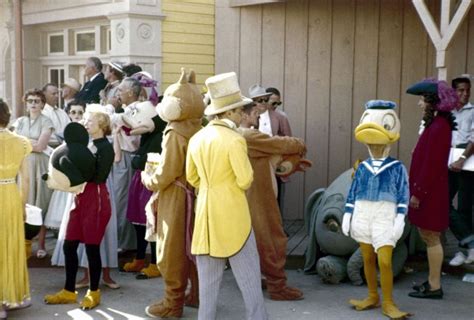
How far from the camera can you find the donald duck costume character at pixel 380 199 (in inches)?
199

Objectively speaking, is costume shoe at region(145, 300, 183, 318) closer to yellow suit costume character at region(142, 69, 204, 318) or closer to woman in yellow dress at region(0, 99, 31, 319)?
yellow suit costume character at region(142, 69, 204, 318)

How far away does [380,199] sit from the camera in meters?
5.06

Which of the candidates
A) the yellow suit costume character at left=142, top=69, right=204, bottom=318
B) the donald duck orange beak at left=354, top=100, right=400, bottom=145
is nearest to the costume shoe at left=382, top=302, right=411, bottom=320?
the donald duck orange beak at left=354, top=100, right=400, bottom=145

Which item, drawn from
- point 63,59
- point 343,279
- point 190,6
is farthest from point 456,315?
point 63,59

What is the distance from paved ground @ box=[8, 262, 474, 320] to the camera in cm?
532

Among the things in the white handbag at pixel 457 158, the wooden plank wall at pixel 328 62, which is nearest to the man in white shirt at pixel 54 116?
the wooden plank wall at pixel 328 62

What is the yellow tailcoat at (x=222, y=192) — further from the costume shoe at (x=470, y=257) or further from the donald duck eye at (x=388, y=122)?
the costume shoe at (x=470, y=257)

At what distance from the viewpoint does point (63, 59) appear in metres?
10.3

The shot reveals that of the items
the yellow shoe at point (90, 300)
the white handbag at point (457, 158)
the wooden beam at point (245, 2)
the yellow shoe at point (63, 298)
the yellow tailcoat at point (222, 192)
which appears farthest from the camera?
the wooden beam at point (245, 2)

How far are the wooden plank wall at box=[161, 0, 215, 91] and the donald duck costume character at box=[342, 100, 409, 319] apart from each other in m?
3.86

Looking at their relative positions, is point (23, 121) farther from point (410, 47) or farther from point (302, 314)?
point (410, 47)

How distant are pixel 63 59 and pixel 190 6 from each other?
2.67 meters

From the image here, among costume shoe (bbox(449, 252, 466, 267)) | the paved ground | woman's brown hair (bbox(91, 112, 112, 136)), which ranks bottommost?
the paved ground

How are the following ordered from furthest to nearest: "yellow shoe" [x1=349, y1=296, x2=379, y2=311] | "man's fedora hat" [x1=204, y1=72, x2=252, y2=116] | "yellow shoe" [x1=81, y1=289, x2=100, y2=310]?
"yellow shoe" [x1=81, y1=289, x2=100, y2=310] < "yellow shoe" [x1=349, y1=296, x2=379, y2=311] < "man's fedora hat" [x1=204, y1=72, x2=252, y2=116]
